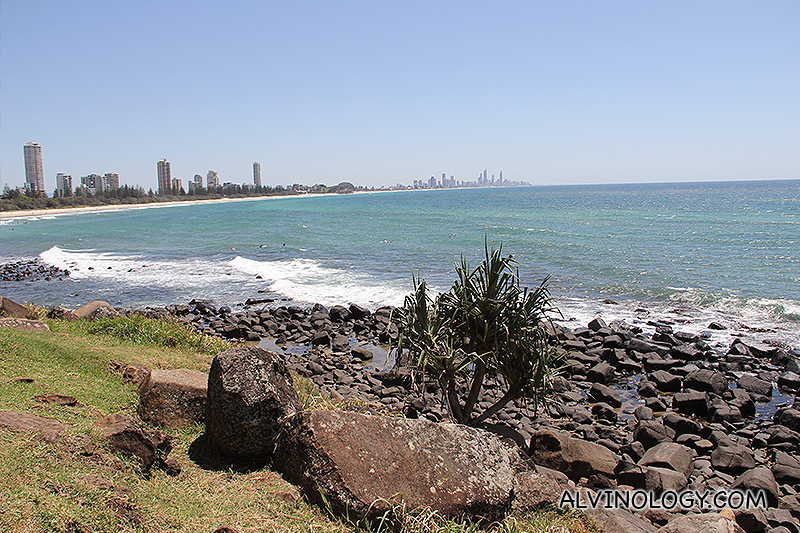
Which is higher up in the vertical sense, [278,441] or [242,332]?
[278,441]

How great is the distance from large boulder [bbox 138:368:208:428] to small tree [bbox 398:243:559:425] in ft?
8.56

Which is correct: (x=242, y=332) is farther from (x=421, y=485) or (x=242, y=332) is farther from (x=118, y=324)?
(x=421, y=485)

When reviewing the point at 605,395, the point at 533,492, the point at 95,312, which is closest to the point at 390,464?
the point at 533,492

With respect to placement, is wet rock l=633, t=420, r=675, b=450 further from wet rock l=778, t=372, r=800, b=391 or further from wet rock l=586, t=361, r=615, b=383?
wet rock l=778, t=372, r=800, b=391

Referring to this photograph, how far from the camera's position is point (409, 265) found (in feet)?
97.0

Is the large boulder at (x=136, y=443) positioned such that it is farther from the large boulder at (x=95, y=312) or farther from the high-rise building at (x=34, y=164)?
the high-rise building at (x=34, y=164)

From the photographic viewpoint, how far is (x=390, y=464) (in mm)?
4648

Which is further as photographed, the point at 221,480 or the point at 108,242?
the point at 108,242

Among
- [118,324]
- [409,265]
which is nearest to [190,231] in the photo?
[409,265]

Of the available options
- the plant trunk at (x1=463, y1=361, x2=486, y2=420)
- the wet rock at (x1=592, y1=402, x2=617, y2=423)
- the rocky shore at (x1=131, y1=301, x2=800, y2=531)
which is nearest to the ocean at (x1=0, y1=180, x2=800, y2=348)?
the rocky shore at (x1=131, y1=301, x2=800, y2=531)

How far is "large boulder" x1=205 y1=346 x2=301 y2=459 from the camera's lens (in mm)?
5207

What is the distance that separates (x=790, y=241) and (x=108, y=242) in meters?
53.5

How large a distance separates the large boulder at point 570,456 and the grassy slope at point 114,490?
90.7 inches

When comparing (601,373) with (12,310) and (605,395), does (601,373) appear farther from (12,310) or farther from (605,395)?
(12,310)
